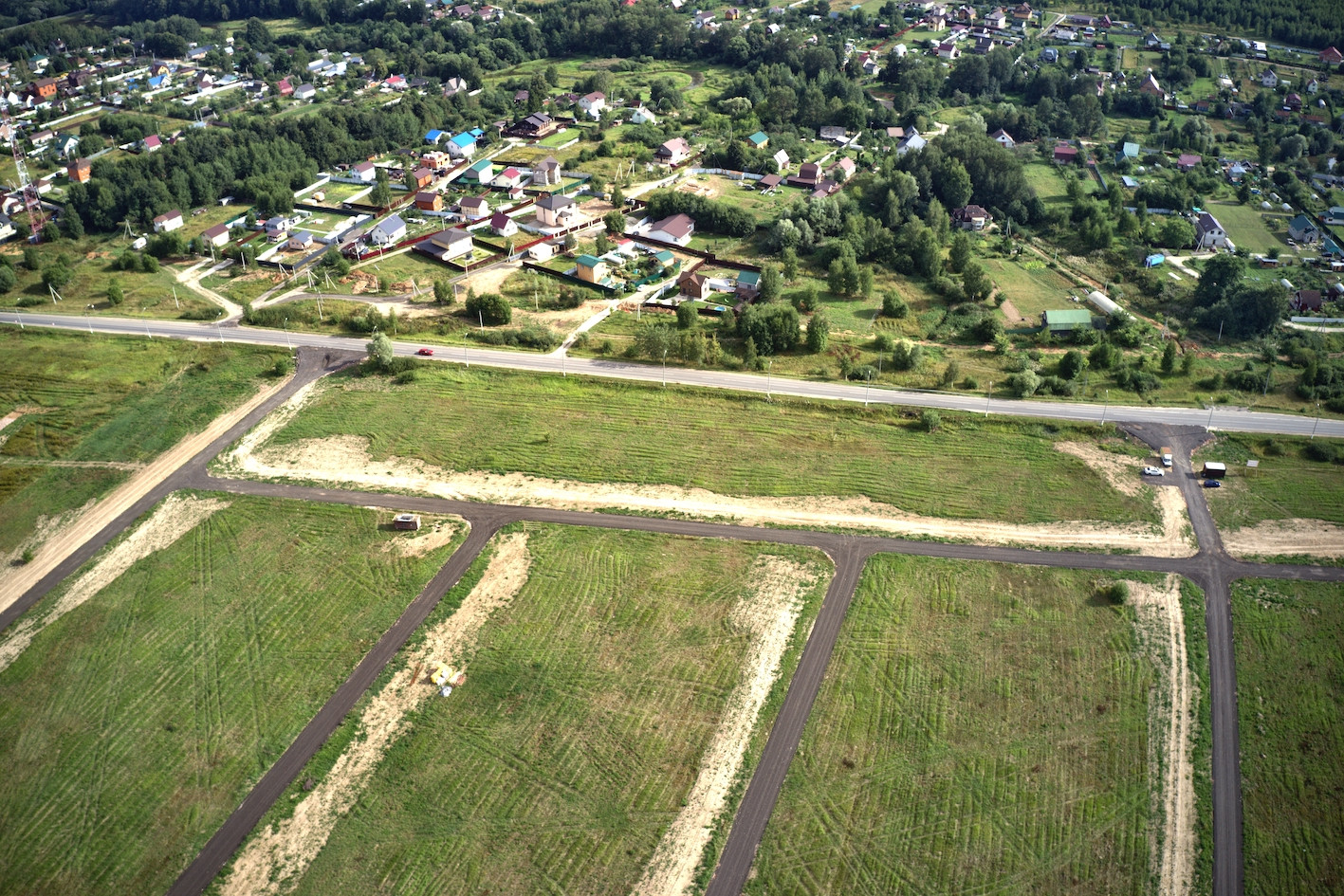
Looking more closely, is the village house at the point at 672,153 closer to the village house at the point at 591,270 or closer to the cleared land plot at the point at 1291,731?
the village house at the point at 591,270

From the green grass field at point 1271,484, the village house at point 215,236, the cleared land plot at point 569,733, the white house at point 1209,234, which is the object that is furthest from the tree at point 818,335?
the village house at point 215,236

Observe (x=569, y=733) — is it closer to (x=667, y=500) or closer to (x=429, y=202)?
(x=667, y=500)

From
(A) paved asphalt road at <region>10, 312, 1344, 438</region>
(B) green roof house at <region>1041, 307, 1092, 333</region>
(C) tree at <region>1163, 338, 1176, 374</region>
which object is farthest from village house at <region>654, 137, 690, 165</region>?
(C) tree at <region>1163, 338, 1176, 374</region>

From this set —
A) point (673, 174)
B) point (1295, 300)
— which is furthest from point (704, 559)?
point (673, 174)

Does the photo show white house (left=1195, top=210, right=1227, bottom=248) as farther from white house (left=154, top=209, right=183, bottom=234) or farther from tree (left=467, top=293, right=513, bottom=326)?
white house (left=154, top=209, right=183, bottom=234)

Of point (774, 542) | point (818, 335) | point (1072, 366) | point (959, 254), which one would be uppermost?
point (1072, 366)

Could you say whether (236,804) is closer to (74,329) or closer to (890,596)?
(890,596)

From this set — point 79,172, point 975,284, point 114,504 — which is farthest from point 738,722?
point 79,172
